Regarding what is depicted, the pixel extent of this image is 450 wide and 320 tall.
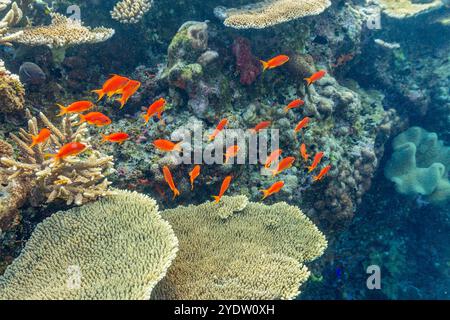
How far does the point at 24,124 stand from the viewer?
4527 mm

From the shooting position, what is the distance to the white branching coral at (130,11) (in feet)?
19.6

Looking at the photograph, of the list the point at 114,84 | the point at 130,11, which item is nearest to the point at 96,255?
the point at 114,84

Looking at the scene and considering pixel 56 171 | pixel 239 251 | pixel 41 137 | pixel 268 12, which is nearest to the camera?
pixel 41 137

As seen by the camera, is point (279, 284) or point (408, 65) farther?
point (408, 65)

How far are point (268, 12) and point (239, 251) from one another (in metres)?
4.10

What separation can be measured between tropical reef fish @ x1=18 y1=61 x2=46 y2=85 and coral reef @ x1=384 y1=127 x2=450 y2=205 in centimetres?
741

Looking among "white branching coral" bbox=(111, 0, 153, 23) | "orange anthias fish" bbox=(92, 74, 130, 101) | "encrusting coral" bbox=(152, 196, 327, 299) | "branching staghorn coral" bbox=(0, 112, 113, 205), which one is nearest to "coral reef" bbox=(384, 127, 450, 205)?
"encrusting coral" bbox=(152, 196, 327, 299)

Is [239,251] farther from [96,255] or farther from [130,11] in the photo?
[130,11]

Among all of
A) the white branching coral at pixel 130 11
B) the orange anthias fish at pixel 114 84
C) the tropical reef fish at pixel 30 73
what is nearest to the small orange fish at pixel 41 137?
the orange anthias fish at pixel 114 84

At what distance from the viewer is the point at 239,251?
4008 mm

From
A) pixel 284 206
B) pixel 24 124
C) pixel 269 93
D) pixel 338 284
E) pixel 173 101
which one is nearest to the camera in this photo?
pixel 24 124
